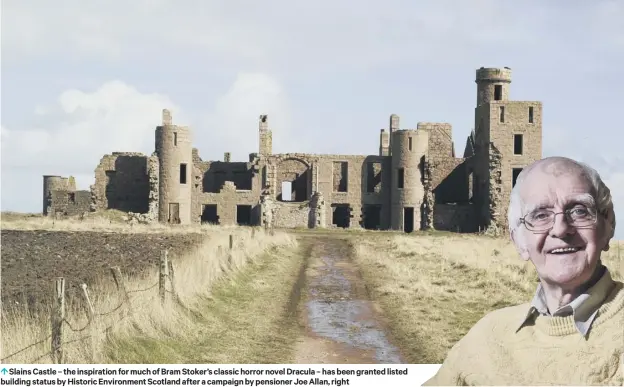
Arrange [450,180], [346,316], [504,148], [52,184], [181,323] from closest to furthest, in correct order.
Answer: [181,323], [346,316], [504,148], [450,180], [52,184]

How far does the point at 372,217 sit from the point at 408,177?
17.6 ft

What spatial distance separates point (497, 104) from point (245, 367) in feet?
137

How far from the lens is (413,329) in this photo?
13.6 meters

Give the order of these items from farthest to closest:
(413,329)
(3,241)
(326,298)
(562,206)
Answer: (3,241)
(326,298)
(413,329)
(562,206)

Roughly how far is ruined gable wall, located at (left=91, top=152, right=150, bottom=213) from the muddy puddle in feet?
94.3

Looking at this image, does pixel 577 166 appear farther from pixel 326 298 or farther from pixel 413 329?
pixel 326 298

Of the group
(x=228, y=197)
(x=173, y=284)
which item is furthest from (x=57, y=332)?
(x=228, y=197)

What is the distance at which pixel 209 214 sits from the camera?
53312 mm

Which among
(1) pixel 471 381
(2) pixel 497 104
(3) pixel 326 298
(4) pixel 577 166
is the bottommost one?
(3) pixel 326 298

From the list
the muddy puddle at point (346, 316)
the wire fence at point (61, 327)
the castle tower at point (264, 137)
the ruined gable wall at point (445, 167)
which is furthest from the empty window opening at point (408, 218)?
the wire fence at point (61, 327)

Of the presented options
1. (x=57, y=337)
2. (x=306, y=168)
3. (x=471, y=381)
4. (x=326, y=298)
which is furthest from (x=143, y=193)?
(x=471, y=381)

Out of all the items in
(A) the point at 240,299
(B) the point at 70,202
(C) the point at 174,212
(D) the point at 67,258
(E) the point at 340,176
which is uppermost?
(E) the point at 340,176

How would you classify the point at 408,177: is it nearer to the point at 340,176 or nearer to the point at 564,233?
the point at 340,176

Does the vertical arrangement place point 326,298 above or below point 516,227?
below
